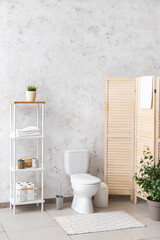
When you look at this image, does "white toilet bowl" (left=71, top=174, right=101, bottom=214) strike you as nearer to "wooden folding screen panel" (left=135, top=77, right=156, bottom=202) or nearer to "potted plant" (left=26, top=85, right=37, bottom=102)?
"wooden folding screen panel" (left=135, top=77, right=156, bottom=202)

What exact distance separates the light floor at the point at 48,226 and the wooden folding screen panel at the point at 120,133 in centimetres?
38

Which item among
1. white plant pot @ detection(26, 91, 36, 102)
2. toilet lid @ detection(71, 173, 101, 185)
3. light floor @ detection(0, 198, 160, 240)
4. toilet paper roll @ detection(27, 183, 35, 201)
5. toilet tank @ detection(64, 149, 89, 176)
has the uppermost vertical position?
white plant pot @ detection(26, 91, 36, 102)

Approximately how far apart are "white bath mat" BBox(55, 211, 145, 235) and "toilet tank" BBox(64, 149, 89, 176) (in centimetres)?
62

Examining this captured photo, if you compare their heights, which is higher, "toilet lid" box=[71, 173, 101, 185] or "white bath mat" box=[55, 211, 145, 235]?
"toilet lid" box=[71, 173, 101, 185]

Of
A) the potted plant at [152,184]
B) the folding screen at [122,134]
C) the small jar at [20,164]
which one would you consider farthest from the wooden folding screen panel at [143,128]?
the small jar at [20,164]

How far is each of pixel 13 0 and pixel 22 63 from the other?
761 mm

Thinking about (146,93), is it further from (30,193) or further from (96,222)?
(30,193)

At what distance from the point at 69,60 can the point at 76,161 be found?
1.30m

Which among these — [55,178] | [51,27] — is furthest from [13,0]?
[55,178]

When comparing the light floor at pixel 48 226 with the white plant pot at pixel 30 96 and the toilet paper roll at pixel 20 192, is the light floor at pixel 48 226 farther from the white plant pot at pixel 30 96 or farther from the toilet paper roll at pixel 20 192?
the white plant pot at pixel 30 96

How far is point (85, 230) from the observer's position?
12.7ft

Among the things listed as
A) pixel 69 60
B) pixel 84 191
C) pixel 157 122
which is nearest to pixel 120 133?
pixel 157 122

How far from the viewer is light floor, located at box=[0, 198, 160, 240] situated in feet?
12.1

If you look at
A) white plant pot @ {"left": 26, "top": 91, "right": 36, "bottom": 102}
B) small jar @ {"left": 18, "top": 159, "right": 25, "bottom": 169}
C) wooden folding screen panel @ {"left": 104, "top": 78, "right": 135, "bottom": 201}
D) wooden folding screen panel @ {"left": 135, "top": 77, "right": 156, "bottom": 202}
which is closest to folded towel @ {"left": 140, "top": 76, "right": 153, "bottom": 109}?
wooden folding screen panel @ {"left": 135, "top": 77, "right": 156, "bottom": 202}
